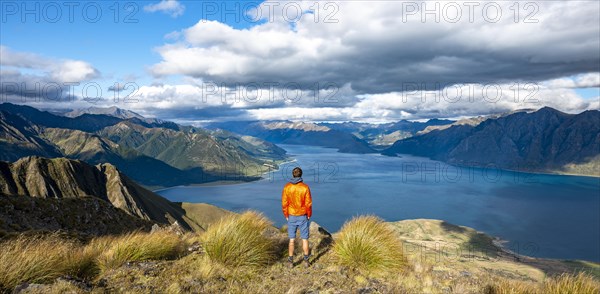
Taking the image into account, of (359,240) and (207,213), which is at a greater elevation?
(359,240)

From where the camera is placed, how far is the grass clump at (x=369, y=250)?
456 inches

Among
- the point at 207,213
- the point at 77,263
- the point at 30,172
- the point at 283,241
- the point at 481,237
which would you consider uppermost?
the point at 77,263

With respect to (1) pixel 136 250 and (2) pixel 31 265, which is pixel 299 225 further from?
(2) pixel 31 265

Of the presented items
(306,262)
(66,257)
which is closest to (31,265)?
(66,257)

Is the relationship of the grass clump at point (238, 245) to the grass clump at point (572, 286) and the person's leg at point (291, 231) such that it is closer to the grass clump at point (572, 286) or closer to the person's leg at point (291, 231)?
the person's leg at point (291, 231)

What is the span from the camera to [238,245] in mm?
11305

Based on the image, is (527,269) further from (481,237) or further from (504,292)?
(504,292)

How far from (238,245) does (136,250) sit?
334 cm

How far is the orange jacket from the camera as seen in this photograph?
1237cm

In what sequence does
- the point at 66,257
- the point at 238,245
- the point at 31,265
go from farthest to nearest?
the point at 238,245 → the point at 66,257 → the point at 31,265

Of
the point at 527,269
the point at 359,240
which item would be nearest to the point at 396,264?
the point at 359,240

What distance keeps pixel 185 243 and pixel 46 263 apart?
5.61 meters

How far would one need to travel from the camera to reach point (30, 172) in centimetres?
17125

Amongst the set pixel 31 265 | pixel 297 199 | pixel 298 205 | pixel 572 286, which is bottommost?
pixel 572 286
